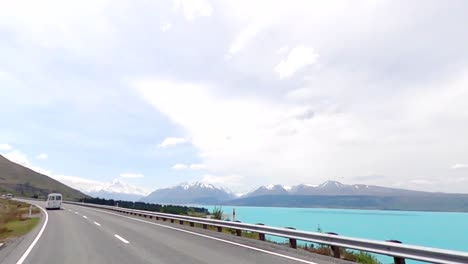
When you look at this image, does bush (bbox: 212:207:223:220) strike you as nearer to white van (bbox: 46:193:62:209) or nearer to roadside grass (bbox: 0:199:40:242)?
roadside grass (bbox: 0:199:40:242)

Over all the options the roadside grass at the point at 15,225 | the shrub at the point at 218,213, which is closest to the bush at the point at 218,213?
the shrub at the point at 218,213

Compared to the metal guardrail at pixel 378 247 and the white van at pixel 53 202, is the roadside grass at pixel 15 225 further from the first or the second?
the metal guardrail at pixel 378 247

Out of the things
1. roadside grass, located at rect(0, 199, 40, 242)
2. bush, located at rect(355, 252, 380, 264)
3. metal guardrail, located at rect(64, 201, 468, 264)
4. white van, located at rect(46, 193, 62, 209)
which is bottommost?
bush, located at rect(355, 252, 380, 264)

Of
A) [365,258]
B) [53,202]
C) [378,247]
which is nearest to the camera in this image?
[378,247]

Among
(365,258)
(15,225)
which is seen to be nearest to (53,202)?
(15,225)

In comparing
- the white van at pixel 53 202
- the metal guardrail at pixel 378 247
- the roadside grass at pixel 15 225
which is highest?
the white van at pixel 53 202

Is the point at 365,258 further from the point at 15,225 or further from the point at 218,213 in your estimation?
the point at 15,225

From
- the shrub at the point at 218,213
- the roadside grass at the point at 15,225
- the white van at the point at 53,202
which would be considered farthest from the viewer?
the white van at the point at 53,202

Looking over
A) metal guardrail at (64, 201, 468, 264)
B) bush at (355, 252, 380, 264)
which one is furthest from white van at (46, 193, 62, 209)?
bush at (355, 252, 380, 264)

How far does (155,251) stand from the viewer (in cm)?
1150

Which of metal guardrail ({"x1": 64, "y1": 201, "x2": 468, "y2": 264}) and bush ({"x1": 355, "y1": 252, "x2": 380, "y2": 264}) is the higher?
metal guardrail ({"x1": 64, "y1": 201, "x2": 468, "y2": 264})

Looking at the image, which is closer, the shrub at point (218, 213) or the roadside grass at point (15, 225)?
the roadside grass at point (15, 225)

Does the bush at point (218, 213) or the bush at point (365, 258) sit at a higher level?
the bush at point (218, 213)

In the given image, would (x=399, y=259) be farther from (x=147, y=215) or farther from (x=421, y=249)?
(x=147, y=215)
